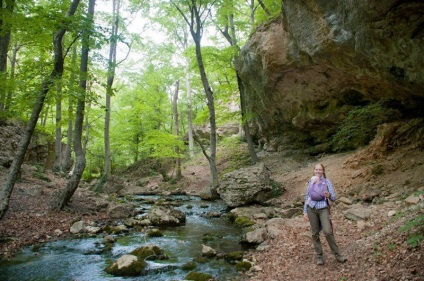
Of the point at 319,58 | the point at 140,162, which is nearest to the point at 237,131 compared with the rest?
the point at 140,162

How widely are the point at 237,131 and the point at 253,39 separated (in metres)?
17.5

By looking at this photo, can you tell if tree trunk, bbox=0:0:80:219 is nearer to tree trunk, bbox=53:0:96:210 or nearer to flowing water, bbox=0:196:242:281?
tree trunk, bbox=53:0:96:210

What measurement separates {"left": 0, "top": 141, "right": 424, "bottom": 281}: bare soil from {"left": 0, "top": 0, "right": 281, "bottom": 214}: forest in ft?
3.98

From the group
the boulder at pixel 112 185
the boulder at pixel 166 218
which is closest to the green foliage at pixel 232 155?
the boulder at pixel 112 185

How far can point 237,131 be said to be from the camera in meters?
31.2

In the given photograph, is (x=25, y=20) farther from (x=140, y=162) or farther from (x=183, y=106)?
(x=183, y=106)

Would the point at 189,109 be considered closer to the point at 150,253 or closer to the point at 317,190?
the point at 150,253

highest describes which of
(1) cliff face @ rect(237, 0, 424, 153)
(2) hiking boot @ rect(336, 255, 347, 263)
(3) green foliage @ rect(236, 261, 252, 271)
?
(1) cliff face @ rect(237, 0, 424, 153)

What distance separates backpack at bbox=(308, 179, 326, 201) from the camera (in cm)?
539

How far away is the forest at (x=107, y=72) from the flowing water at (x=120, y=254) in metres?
2.61

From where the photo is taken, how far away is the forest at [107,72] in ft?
28.4

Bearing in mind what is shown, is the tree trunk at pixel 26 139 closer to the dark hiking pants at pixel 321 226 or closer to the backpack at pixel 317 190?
the backpack at pixel 317 190

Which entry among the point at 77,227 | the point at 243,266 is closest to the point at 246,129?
the point at 77,227

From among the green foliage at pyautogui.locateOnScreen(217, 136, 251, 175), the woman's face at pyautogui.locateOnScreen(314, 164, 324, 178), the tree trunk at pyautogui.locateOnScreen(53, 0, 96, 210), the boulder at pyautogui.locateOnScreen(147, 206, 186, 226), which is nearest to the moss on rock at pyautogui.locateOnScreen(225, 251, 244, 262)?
the woman's face at pyautogui.locateOnScreen(314, 164, 324, 178)
